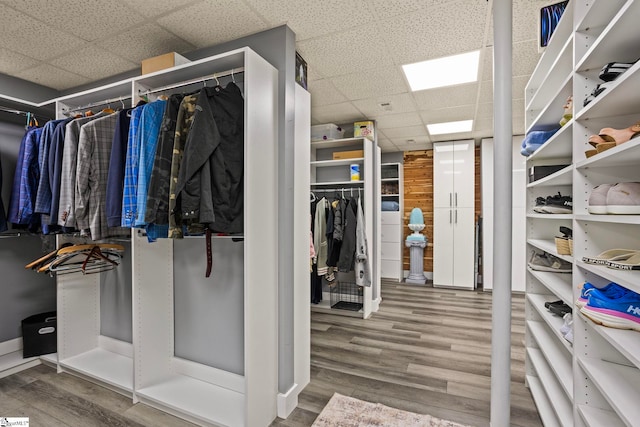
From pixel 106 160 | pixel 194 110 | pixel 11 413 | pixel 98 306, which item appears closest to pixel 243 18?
pixel 194 110

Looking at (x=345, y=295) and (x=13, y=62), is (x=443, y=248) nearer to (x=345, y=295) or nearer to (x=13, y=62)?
(x=345, y=295)

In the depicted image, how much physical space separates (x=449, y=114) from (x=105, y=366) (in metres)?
4.36

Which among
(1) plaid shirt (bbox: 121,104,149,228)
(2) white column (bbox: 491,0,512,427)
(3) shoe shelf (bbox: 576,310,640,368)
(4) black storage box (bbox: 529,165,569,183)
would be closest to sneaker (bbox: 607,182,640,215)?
(3) shoe shelf (bbox: 576,310,640,368)

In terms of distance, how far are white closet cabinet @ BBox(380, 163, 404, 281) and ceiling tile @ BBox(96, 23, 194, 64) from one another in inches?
170

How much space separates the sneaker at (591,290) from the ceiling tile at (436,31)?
5.37ft

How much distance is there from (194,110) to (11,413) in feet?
7.37

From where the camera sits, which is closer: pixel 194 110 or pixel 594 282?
pixel 594 282

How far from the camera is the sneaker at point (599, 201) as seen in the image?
3.64 ft

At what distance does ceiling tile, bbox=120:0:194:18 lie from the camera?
70.6 inches

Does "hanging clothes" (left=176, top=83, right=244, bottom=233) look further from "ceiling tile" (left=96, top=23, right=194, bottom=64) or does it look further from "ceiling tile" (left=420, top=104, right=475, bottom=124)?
"ceiling tile" (left=420, top=104, right=475, bottom=124)

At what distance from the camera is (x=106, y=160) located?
6.71ft

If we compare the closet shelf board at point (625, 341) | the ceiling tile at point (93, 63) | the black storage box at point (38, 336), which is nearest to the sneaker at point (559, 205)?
the closet shelf board at point (625, 341)

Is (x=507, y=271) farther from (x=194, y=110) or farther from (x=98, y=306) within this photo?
(x=98, y=306)

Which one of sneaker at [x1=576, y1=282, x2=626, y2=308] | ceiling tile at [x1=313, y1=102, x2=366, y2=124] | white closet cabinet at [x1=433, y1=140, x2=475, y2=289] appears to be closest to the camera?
sneaker at [x1=576, y1=282, x2=626, y2=308]
